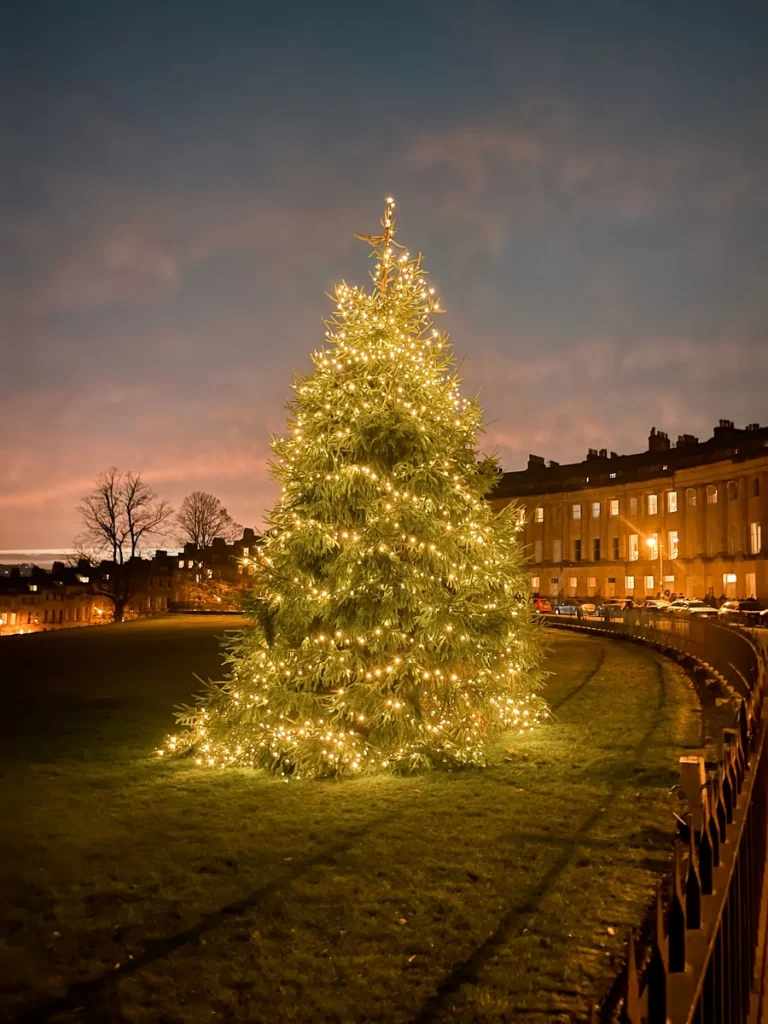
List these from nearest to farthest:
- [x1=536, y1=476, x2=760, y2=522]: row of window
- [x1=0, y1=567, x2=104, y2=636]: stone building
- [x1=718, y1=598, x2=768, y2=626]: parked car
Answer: [x1=718, y1=598, x2=768, y2=626]: parked car
[x1=536, y1=476, x2=760, y2=522]: row of window
[x1=0, y1=567, x2=104, y2=636]: stone building

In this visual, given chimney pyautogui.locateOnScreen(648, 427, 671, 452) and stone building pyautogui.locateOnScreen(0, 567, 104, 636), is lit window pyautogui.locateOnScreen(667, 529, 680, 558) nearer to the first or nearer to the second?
chimney pyautogui.locateOnScreen(648, 427, 671, 452)

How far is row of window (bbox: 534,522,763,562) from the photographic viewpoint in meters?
76.8

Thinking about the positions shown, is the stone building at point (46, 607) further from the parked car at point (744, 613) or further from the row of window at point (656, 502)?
the parked car at point (744, 613)

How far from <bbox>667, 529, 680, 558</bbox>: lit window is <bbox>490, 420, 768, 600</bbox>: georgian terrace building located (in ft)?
0.36

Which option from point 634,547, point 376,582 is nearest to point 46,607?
point 634,547

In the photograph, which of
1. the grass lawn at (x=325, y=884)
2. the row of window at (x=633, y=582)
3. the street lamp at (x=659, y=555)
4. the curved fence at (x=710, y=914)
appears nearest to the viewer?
the curved fence at (x=710, y=914)

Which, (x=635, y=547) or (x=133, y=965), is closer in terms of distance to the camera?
(x=133, y=965)

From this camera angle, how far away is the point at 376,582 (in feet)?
35.1

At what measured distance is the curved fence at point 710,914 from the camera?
2660 mm

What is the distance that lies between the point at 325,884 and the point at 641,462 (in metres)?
101

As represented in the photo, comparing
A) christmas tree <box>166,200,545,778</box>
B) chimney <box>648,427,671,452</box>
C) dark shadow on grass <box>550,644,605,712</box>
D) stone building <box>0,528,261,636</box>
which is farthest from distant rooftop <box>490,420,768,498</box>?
christmas tree <box>166,200,545,778</box>

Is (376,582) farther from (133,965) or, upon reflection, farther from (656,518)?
(656,518)

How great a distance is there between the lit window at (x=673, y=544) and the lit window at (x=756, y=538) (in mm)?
11125

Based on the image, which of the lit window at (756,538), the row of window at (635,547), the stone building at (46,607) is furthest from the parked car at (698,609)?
the stone building at (46,607)
